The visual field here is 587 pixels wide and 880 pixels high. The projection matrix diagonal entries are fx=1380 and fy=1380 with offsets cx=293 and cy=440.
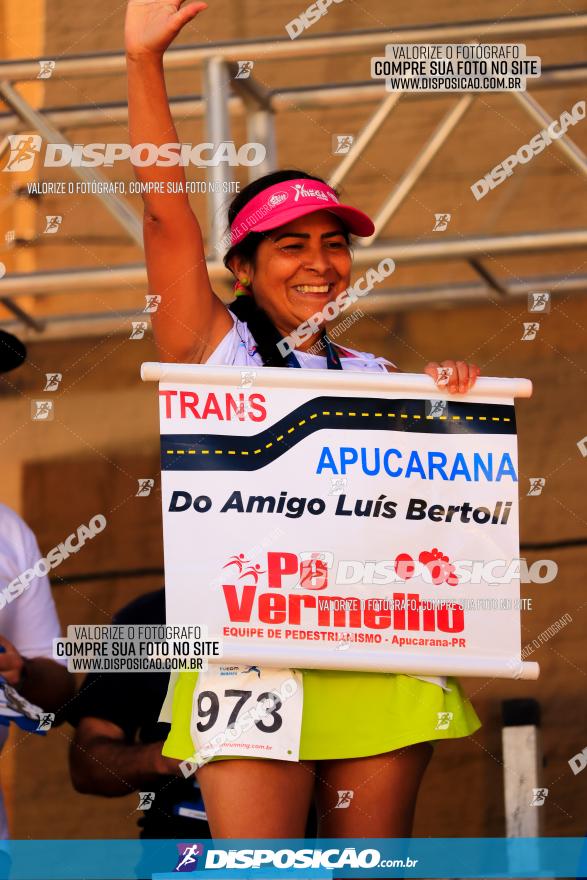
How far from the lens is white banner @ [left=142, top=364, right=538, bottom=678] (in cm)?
282

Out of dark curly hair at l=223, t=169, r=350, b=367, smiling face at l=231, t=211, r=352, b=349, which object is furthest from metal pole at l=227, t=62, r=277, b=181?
smiling face at l=231, t=211, r=352, b=349

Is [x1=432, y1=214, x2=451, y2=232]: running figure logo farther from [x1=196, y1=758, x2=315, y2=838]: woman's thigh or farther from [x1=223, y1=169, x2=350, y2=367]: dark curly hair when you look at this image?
[x1=196, y1=758, x2=315, y2=838]: woman's thigh

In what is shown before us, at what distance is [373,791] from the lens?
8.66ft

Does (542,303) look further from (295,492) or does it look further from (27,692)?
(27,692)

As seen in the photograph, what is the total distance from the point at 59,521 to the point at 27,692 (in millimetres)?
1056

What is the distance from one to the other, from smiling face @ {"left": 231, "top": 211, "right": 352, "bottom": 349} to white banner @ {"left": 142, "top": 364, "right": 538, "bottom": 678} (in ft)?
0.47

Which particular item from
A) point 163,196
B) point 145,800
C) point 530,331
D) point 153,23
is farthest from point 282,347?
point 530,331

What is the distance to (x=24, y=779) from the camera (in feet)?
14.8

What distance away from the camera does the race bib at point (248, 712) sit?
8.52ft

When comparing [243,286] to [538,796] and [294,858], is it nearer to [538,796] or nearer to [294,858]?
[294,858]

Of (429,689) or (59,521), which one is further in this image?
(59,521)

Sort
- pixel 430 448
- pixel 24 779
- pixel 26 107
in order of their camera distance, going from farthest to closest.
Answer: pixel 24 779, pixel 26 107, pixel 430 448

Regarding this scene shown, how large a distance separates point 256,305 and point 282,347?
11cm

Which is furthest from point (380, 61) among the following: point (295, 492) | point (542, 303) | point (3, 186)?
point (295, 492)
